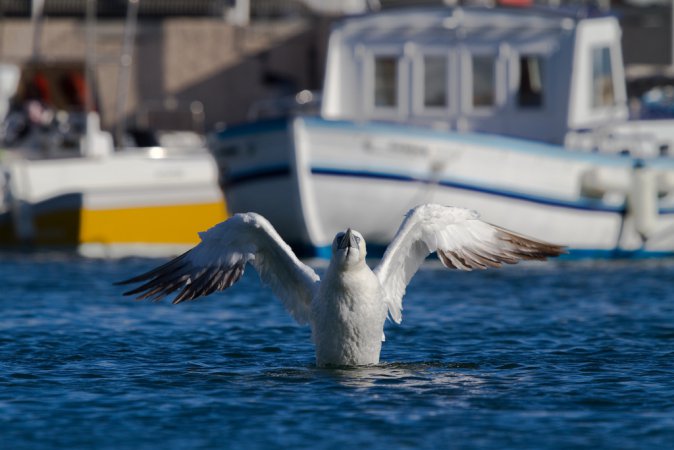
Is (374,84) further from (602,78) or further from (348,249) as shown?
(348,249)

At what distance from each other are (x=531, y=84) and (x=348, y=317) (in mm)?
13352

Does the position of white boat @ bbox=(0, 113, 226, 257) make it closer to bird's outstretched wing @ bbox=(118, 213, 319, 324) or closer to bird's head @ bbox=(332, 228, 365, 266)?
bird's outstretched wing @ bbox=(118, 213, 319, 324)

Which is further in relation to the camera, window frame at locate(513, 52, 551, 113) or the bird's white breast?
window frame at locate(513, 52, 551, 113)

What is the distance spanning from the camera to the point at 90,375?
12258 millimetres

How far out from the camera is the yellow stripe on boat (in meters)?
27.2

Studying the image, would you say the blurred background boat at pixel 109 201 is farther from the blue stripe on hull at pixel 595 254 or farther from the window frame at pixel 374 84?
the blue stripe on hull at pixel 595 254

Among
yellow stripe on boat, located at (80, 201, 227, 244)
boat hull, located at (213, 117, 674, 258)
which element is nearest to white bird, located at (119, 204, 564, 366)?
A: boat hull, located at (213, 117, 674, 258)

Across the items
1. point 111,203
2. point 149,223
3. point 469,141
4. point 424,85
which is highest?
point 424,85

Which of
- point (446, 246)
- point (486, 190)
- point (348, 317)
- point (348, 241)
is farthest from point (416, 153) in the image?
point (348, 241)

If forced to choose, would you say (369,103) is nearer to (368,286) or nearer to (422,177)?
(422,177)

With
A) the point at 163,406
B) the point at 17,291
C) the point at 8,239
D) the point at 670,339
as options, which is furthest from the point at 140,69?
the point at 163,406

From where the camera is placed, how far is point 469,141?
73.5 ft

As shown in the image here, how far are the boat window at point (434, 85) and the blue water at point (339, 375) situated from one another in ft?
18.6

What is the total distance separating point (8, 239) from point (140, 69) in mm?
18905
